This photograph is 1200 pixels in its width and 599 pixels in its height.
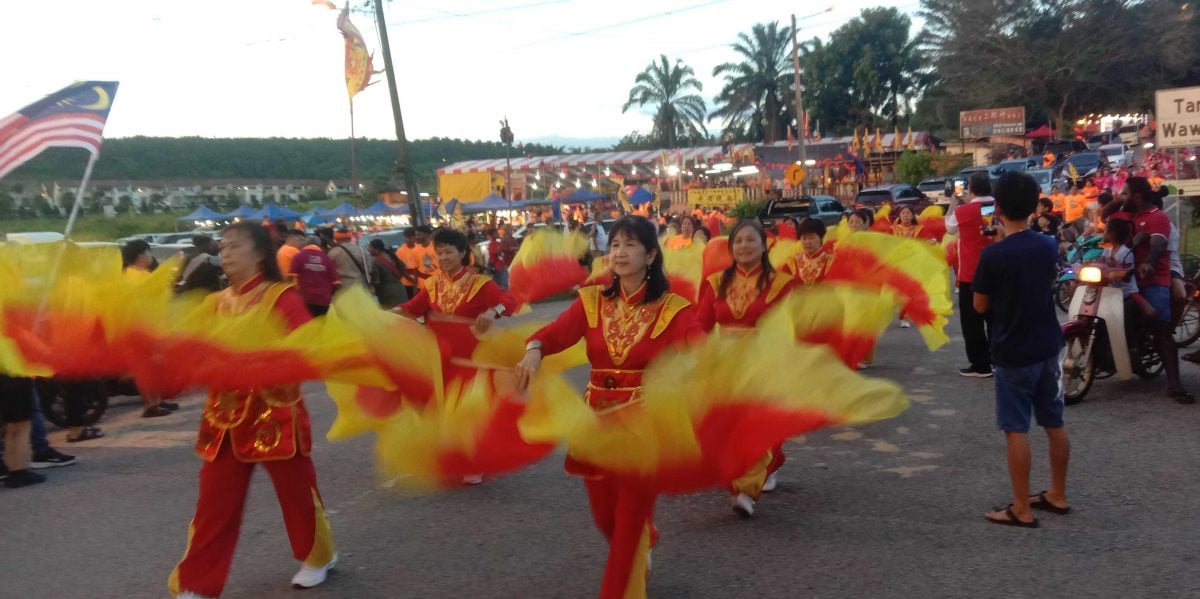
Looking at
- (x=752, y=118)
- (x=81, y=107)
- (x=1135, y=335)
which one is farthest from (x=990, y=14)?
(x=81, y=107)

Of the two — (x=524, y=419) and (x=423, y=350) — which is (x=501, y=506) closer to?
(x=423, y=350)

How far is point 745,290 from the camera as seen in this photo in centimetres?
545

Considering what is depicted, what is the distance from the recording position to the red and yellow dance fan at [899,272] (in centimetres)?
699

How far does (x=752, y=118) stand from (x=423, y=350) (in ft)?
203

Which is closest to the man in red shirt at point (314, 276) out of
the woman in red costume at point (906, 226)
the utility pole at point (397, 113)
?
the woman in red costume at point (906, 226)

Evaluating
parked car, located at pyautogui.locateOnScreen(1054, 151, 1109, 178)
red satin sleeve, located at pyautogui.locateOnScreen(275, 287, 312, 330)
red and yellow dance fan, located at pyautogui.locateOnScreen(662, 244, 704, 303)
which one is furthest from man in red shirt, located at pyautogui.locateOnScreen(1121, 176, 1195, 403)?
parked car, located at pyautogui.locateOnScreen(1054, 151, 1109, 178)

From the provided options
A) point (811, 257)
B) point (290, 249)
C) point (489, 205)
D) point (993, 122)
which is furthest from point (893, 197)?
point (811, 257)

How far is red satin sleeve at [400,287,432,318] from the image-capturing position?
5.99 metres

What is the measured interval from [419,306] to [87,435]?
423cm

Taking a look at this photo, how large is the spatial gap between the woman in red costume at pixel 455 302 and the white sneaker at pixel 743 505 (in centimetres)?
187

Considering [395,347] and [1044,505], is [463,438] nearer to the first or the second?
[395,347]

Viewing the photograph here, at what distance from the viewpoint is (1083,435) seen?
6469 mm

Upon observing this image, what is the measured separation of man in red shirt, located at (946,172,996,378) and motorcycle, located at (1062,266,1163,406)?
2.56 feet

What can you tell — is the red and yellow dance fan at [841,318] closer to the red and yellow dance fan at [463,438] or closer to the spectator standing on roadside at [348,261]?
→ the red and yellow dance fan at [463,438]
